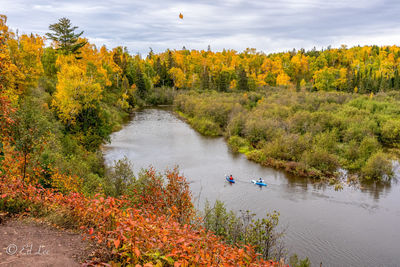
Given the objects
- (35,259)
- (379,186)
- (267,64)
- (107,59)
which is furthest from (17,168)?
(267,64)

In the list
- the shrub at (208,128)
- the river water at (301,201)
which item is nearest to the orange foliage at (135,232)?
the river water at (301,201)

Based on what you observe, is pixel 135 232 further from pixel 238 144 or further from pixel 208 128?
pixel 208 128

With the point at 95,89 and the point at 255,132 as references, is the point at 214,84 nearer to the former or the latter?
the point at 255,132

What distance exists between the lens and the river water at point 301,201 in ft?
59.3

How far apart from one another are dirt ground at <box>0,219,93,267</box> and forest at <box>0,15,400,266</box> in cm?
46

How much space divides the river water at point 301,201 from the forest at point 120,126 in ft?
7.63

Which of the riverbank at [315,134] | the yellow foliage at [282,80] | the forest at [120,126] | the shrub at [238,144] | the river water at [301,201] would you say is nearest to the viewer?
the forest at [120,126]

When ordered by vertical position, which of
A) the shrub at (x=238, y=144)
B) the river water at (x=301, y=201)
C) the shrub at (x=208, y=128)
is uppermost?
the shrub at (x=208, y=128)

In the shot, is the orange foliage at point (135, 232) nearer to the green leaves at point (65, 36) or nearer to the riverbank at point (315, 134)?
the riverbank at point (315, 134)

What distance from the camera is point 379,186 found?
1067 inches

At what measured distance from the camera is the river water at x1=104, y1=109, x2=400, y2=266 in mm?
18078

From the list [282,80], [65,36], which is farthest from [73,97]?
[282,80]

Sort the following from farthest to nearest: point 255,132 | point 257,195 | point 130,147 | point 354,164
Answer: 1. point 255,132
2. point 130,147
3. point 354,164
4. point 257,195

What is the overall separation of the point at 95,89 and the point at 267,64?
8774 cm
